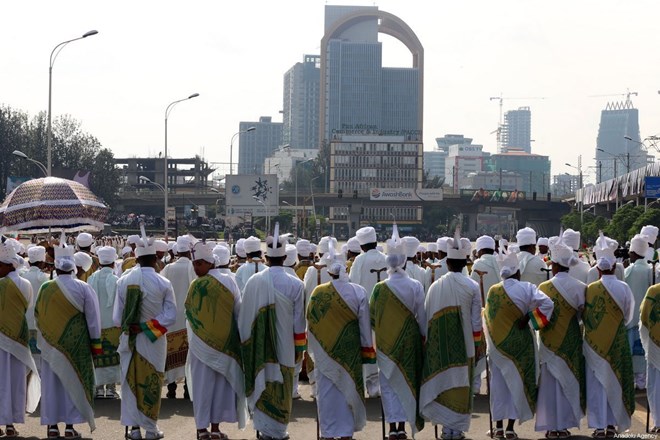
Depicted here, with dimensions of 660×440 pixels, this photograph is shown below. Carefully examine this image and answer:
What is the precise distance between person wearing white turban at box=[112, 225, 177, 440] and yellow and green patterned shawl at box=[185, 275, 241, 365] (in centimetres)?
27

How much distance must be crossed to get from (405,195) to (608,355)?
11185 cm

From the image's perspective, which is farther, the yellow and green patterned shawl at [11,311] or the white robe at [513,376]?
the yellow and green patterned shawl at [11,311]

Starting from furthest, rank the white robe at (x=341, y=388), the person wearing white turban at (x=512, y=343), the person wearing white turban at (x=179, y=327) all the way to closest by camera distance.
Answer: the person wearing white turban at (x=179, y=327)
the person wearing white turban at (x=512, y=343)
the white robe at (x=341, y=388)

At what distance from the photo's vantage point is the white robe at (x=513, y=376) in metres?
11.4

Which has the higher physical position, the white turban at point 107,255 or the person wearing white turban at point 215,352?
the white turban at point 107,255

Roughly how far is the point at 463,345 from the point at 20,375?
435 centimetres

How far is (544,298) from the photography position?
11289mm

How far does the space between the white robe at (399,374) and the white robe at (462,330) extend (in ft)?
0.37

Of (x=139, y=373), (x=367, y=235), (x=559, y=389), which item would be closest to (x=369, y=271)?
(x=367, y=235)

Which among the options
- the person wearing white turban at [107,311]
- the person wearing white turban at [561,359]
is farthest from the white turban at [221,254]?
the person wearing white turban at [561,359]

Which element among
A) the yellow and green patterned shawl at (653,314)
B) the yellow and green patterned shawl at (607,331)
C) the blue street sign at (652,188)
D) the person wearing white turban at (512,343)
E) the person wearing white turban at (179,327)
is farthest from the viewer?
the blue street sign at (652,188)

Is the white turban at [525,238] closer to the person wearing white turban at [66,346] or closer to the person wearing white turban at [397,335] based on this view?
the person wearing white turban at [397,335]

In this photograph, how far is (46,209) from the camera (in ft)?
81.3

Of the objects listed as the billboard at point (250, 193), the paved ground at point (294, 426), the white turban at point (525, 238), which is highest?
the billboard at point (250, 193)
